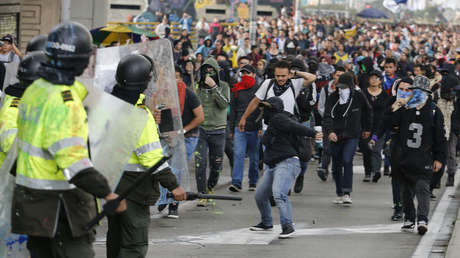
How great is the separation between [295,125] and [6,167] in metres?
4.58

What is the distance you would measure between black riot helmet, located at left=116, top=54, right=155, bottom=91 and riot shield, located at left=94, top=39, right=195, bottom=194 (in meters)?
0.67

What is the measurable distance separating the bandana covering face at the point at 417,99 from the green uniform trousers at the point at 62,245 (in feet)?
19.2

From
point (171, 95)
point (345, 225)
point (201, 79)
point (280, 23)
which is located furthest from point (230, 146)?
point (280, 23)

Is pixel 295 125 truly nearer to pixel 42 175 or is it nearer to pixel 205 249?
pixel 205 249

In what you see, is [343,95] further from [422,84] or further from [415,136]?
[415,136]

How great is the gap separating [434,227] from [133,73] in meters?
→ 5.41

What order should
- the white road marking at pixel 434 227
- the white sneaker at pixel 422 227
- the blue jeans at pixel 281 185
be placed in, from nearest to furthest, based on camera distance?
the white road marking at pixel 434 227 < the blue jeans at pixel 281 185 < the white sneaker at pixel 422 227

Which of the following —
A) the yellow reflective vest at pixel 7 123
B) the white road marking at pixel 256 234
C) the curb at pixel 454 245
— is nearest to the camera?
the yellow reflective vest at pixel 7 123

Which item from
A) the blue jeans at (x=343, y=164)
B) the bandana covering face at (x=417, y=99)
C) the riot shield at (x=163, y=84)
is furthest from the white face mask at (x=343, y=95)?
the riot shield at (x=163, y=84)

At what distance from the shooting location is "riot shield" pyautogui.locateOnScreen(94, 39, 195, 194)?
23.0 feet

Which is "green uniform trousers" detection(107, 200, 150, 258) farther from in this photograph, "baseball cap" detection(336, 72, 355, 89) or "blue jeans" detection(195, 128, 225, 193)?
"baseball cap" detection(336, 72, 355, 89)

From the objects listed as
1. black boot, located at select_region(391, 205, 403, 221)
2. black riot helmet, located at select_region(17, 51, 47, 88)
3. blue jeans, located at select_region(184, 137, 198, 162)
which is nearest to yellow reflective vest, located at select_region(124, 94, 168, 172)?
black riot helmet, located at select_region(17, 51, 47, 88)

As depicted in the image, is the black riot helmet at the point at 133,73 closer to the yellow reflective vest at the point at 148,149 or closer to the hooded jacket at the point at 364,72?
the yellow reflective vest at the point at 148,149

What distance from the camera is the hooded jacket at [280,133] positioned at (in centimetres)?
949
